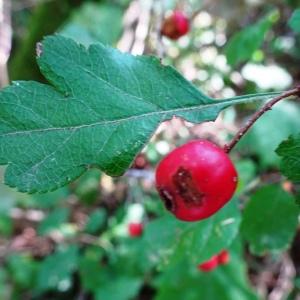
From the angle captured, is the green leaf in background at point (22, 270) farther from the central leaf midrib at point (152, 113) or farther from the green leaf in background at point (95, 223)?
the central leaf midrib at point (152, 113)

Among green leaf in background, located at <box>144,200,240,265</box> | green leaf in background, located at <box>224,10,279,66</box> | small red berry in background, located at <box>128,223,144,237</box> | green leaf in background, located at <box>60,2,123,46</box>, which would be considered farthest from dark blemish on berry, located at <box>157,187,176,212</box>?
green leaf in background, located at <box>60,2,123,46</box>

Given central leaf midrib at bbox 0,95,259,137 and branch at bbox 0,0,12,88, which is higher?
central leaf midrib at bbox 0,95,259,137

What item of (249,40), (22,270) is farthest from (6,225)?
(249,40)

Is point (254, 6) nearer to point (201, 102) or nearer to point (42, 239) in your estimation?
point (42, 239)

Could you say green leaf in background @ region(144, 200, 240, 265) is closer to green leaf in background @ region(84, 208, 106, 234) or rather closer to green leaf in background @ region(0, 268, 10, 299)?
green leaf in background @ region(84, 208, 106, 234)

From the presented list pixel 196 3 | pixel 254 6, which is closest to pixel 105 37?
pixel 196 3
